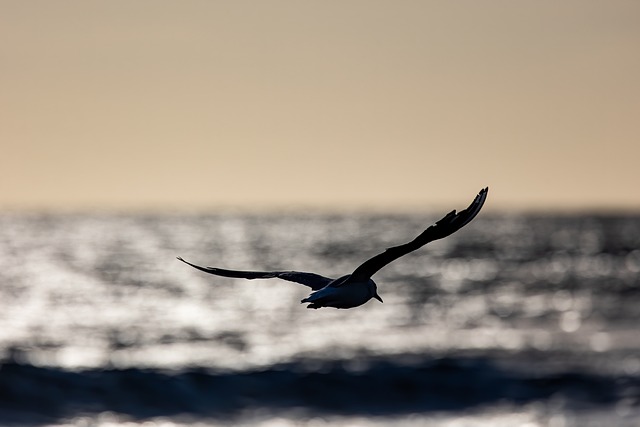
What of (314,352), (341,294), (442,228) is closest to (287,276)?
(341,294)

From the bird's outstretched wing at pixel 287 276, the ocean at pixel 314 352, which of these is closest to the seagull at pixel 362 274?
the bird's outstretched wing at pixel 287 276

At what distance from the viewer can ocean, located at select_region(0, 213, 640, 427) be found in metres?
36.2

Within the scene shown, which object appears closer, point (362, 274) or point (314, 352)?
point (362, 274)

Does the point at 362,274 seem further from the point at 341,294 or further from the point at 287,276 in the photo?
the point at 287,276

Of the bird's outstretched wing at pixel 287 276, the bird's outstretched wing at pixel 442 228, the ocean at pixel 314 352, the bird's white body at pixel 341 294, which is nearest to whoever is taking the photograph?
the bird's outstretched wing at pixel 442 228

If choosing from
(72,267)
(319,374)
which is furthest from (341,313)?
(72,267)

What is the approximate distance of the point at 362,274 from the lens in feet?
41.1

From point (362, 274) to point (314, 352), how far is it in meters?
33.3

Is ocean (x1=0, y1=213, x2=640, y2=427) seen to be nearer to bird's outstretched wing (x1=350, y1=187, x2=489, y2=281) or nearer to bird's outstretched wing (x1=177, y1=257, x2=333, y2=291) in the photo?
bird's outstretched wing (x1=177, y1=257, x2=333, y2=291)

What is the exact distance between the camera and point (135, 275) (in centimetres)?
8850

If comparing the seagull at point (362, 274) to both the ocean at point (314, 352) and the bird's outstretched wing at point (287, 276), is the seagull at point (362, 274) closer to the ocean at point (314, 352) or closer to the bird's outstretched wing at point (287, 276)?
the bird's outstretched wing at point (287, 276)

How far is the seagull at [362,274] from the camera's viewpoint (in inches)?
458

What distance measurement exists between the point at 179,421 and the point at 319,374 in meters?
7.14

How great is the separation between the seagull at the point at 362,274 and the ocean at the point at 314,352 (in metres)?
21.3
